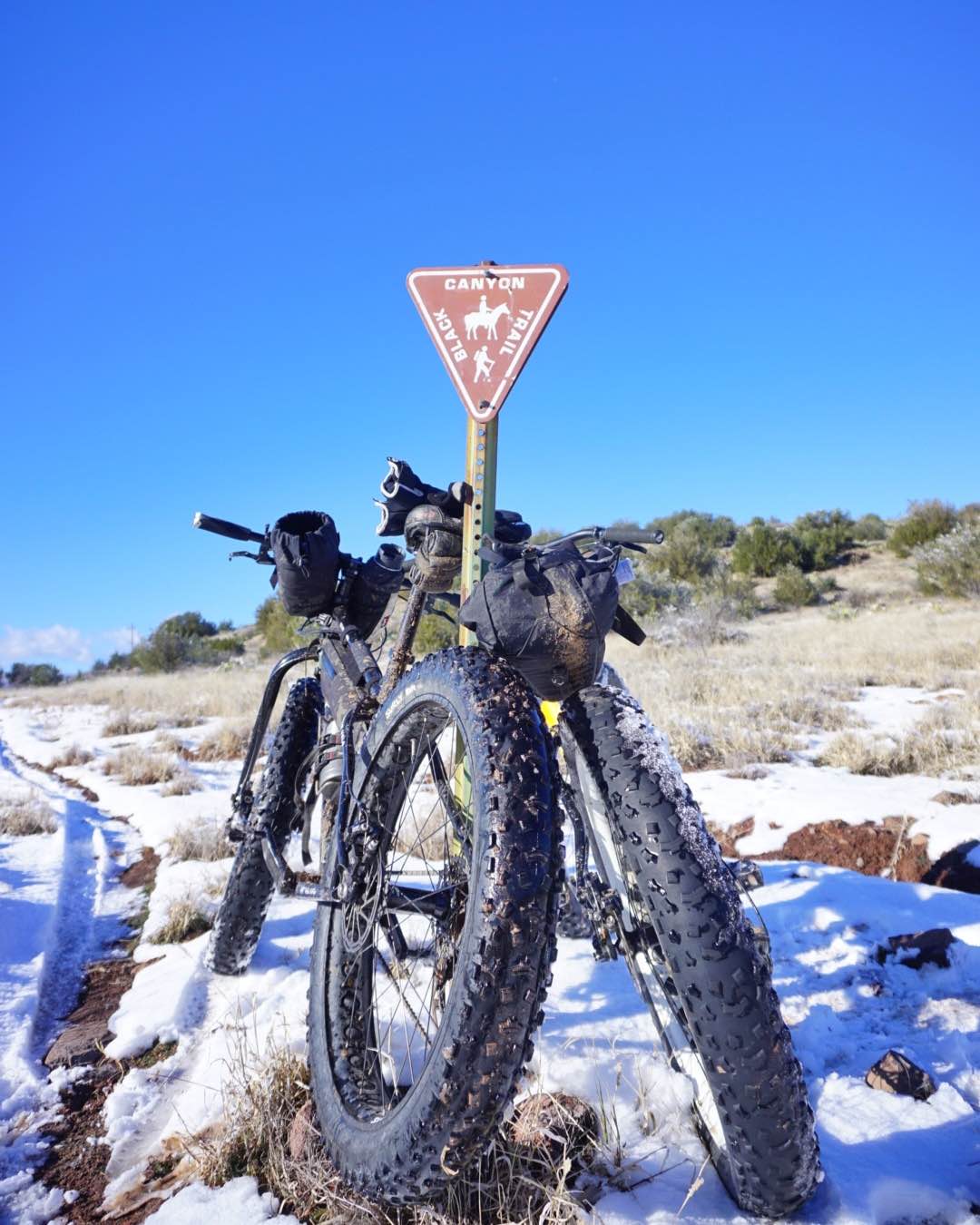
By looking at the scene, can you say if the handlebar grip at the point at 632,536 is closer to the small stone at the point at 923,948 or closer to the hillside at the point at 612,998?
the hillside at the point at 612,998

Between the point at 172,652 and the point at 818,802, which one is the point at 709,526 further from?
the point at 818,802

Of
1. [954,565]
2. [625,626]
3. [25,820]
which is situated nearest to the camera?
[625,626]

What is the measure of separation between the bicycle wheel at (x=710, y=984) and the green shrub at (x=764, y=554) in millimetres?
24936

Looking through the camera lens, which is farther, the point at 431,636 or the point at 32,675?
the point at 32,675

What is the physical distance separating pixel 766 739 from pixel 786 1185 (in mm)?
4634

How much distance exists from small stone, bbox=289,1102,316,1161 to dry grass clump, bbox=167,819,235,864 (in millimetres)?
2761

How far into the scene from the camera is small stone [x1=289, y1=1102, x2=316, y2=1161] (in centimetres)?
172

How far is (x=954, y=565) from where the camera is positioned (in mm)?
17625

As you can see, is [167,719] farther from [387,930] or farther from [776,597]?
[776,597]

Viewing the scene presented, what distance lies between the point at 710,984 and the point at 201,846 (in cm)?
392

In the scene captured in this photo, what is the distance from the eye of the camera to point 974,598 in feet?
54.1

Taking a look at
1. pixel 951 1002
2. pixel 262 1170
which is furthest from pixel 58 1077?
pixel 951 1002

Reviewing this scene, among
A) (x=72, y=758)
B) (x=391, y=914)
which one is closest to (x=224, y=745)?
(x=72, y=758)

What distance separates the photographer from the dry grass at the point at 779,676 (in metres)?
5.88
